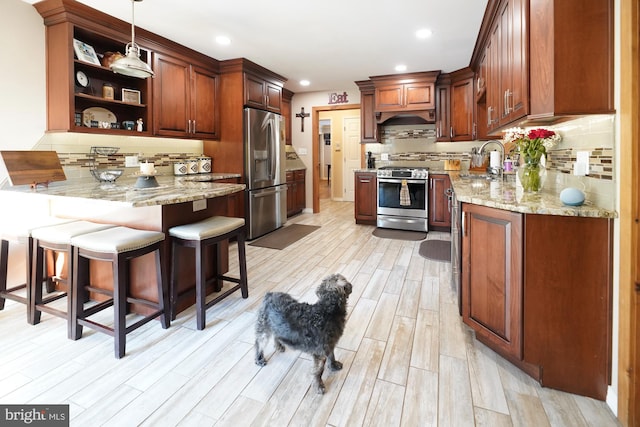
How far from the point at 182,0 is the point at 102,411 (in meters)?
2.91

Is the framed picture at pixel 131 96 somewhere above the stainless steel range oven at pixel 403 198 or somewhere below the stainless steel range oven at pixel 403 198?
above

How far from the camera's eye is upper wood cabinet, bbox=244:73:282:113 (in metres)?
4.51

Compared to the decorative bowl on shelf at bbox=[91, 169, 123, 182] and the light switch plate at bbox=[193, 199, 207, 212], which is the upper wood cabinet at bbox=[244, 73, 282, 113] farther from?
the light switch plate at bbox=[193, 199, 207, 212]

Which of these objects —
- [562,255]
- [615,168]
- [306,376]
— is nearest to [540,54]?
[615,168]

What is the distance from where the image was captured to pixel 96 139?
3.38m

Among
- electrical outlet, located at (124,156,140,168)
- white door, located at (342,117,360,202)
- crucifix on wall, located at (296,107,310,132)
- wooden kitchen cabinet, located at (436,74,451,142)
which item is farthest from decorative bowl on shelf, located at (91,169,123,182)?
white door, located at (342,117,360,202)

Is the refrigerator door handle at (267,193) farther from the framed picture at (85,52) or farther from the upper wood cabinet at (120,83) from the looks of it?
the framed picture at (85,52)

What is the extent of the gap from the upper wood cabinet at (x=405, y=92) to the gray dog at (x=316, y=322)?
427 centimetres

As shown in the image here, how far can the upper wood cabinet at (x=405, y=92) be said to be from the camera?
16.8ft

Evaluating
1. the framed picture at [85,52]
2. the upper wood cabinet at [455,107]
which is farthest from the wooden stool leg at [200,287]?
the upper wood cabinet at [455,107]

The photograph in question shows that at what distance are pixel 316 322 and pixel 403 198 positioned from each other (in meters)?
3.84

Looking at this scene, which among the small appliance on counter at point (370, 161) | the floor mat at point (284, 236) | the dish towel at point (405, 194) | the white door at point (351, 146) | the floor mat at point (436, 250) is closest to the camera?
the floor mat at point (436, 250)

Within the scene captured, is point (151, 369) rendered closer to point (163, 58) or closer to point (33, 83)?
point (33, 83)

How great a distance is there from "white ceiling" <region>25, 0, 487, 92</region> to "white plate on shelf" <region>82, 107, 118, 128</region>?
890 millimetres
